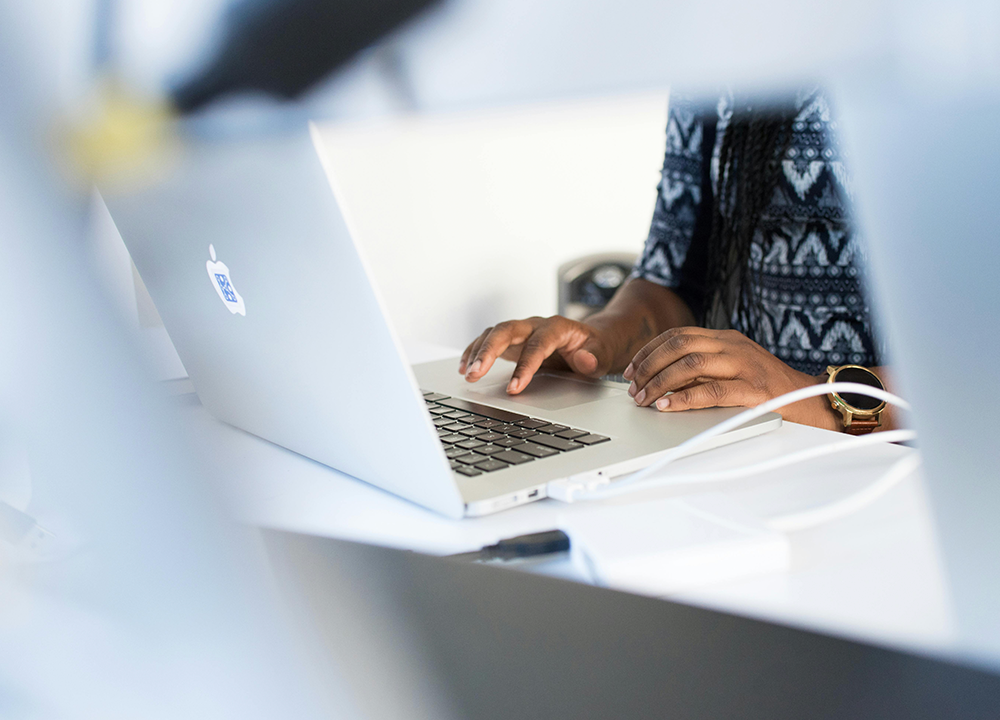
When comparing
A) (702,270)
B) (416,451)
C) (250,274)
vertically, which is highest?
(250,274)

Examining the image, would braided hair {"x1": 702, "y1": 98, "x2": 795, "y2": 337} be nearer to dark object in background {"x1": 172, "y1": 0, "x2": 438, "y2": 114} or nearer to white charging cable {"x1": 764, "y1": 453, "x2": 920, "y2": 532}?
white charging cable {"x1": 764, "y1": 453, "x2": 920, "y2": 532}

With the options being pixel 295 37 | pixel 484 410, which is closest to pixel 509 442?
pixel 484 410

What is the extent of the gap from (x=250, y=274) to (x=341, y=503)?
0.15m

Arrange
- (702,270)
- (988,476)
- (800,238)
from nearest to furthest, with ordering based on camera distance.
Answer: (988,476) < (800,238) < (702,270)

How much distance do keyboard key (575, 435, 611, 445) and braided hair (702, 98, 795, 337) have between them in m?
0.57

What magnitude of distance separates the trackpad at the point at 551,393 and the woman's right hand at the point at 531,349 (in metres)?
0.01

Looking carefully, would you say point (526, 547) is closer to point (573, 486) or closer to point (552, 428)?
point (573, 486)

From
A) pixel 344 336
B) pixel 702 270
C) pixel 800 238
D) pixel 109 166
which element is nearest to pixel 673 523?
pixel 344 336

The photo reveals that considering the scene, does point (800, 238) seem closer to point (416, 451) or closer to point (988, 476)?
point (416, 451)

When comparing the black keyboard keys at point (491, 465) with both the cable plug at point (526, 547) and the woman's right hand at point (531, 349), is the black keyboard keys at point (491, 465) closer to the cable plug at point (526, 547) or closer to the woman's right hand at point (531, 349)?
the cable plug at point (526, 547)

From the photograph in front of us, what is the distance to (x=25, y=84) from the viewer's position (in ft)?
0.48

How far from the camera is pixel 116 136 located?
0.61 feet

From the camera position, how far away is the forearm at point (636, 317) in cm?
102

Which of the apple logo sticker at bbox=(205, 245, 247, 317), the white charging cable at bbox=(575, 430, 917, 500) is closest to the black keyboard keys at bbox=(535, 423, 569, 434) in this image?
the white charging cable at bbox=(575, 430, 917, 500)
